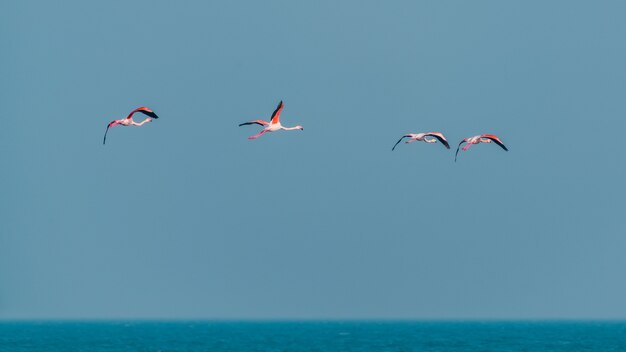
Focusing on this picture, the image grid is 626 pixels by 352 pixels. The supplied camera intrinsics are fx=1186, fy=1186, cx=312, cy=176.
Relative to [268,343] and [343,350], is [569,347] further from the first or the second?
[268,343]

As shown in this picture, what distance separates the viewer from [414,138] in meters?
68.1

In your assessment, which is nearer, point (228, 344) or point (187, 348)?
point (187, 348)

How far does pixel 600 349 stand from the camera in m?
170

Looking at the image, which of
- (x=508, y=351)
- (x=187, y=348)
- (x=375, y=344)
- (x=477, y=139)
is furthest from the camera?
(x=375, y=344)

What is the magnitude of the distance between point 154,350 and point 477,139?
346 ft

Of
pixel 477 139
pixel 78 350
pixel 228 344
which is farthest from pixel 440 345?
pixel 477 139

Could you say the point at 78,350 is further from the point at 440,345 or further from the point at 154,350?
the point at 440,345

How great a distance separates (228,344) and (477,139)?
127942 millimetres

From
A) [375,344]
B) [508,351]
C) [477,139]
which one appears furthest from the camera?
[375,344]

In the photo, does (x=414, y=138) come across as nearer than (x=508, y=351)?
Yes

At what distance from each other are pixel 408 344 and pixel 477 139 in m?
120

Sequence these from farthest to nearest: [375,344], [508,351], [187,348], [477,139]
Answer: [375,344]
[187,348]
[508,351]
[477,139]

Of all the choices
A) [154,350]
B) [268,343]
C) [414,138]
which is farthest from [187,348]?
[414,138]

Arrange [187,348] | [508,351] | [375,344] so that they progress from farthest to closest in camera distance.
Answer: [375,344]
[187,348]
[508,351]
